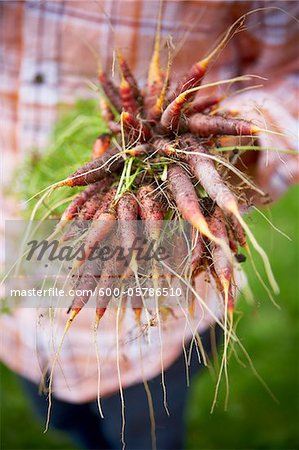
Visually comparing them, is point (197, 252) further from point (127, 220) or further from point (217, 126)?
point (217, 126)

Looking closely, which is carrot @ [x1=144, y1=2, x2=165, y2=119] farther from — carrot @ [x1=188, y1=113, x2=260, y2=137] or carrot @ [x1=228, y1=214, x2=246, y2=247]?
carrot @ [x1=228, y1=214, x2=246, y2=247]

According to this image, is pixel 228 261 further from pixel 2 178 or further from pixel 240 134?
pixel 2 178

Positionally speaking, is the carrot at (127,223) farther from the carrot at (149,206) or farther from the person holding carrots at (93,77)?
the person holding carrots at (93,77)

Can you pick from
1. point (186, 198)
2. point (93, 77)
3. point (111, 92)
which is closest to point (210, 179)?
point (186, 198)

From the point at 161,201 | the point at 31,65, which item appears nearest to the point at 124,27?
the point at 31,65

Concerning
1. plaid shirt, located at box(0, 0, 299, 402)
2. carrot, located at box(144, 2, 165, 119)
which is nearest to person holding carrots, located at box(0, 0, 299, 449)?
plaid shirt, located at box(0, 0, 299, 402)

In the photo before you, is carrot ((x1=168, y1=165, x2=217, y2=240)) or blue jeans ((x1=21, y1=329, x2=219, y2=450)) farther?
blue jeans ((x1=21, y1=329, x2=219, y2=450))
